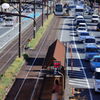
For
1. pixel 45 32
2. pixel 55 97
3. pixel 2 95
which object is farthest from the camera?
pixel 45 32

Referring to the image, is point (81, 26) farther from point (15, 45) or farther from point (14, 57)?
point (14, 57)

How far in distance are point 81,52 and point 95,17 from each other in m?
42.2

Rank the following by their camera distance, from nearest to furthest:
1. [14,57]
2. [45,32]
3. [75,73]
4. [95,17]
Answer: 1. [75,73]
2. [14,57]
3. [45,32]
4. [95,17]

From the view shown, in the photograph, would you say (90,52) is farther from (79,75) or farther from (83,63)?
(79,75)

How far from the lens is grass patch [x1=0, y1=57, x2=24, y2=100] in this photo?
81.6 feet

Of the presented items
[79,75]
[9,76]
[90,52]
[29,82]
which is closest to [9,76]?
[9,76]

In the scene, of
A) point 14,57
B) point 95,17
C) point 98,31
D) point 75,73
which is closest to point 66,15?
point 95,17

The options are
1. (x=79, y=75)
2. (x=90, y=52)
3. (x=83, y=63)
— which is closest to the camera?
(x=79, y=75)

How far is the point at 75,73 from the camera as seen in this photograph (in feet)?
104

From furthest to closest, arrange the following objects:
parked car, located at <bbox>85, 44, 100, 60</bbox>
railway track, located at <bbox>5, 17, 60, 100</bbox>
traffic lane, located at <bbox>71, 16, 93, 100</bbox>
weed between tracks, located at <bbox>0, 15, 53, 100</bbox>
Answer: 1. parked car, located at <bbox>85, 44, 100, 60</bbox>
2. traffic lane, located at <bbox>71, 16, 93, 100</bbox>
3. weed between tracks, located at <bbox>0, 15, 53, 100</bbox>
4. railway track, located at <bbox>5, 17, 60, 100</bbox>

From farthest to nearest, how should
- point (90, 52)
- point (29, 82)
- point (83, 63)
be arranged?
1. point (90, 52)
2. point (83, 63)
3. point (29, 82)

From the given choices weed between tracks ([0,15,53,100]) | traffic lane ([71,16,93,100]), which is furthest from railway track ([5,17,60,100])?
traffic lane ([71,16,93,100])

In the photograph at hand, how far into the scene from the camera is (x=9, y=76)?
2866 centimetres

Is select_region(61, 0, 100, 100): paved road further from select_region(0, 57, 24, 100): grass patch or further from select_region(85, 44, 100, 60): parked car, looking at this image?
select_region(0, 57, 24, 100): grass patch
